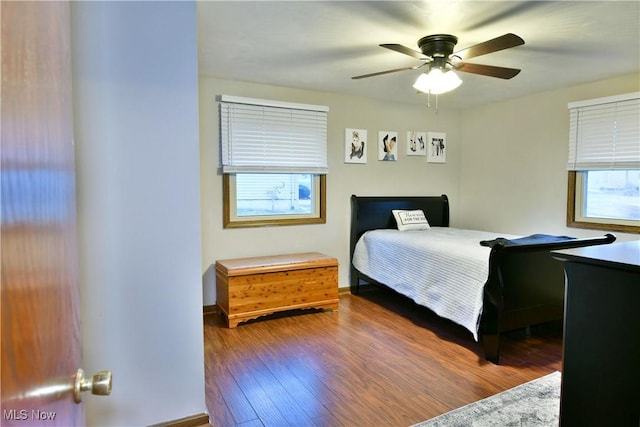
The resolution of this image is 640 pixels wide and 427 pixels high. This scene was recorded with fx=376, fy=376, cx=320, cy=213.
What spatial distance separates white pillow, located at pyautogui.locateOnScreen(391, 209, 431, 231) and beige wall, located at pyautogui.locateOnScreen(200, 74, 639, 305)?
334 millimetres

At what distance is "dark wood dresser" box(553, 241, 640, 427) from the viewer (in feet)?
3.64

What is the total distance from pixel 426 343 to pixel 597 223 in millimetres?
2256

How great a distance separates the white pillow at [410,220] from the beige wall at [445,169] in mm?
334

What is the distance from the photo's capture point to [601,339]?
46.5 inches

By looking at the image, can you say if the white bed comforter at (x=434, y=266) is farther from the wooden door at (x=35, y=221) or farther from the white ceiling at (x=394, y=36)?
the wooden door at (x=35, y=221)

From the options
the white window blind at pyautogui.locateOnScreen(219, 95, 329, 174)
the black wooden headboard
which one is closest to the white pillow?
the black wooden headboard

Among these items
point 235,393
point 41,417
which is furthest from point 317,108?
point 41,417

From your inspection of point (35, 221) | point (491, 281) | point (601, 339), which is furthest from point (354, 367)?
point (35, 221)

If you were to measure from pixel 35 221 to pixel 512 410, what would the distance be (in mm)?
2383

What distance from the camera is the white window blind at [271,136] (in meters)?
3.69

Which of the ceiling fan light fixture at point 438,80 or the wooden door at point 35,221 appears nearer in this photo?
the wooden door at point 35,221

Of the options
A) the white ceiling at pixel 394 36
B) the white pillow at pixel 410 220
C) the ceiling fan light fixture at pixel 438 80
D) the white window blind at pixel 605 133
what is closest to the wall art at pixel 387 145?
the white pillow at pixel 410 220

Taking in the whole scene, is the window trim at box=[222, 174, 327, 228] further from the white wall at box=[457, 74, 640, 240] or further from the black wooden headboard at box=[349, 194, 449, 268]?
the white wall at box=[457, 74, 640, 240]

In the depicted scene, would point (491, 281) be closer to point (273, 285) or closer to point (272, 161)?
point (273, 285)
